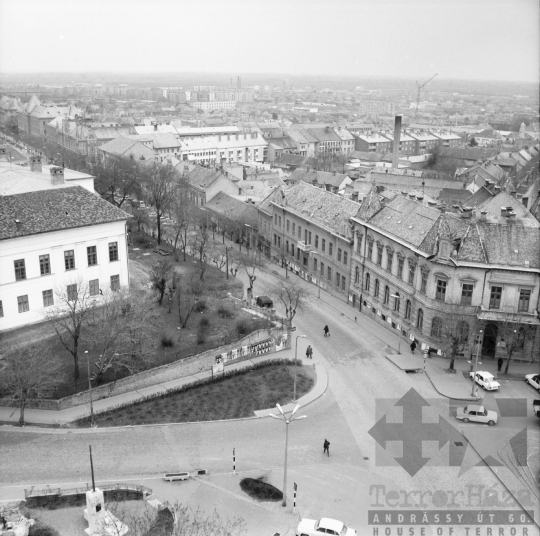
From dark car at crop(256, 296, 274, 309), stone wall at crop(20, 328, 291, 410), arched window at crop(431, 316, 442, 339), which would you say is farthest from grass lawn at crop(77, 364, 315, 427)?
dark car at crop(256, 296, 274, 309)

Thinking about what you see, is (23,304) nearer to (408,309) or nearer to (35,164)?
(35,164)

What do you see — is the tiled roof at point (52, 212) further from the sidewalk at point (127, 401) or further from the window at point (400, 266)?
the window at point (400, 266)

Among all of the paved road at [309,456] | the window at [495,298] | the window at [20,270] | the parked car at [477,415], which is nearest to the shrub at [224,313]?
the paved road at [309,456]

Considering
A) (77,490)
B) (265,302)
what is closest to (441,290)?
(265,302)

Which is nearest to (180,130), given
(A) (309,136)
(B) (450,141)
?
(A) (309,136)

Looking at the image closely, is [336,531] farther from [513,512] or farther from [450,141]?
[450,141]

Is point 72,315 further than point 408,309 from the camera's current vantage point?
No
